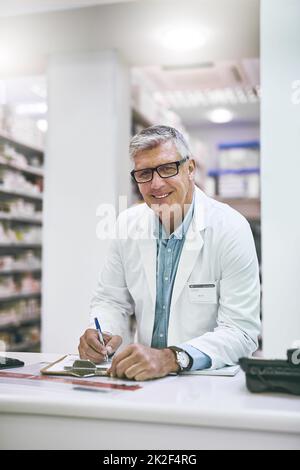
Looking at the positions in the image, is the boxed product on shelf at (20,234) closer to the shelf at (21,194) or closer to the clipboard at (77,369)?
the shelf at (21,194)

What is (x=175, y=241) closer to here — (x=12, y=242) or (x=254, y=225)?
(x=254, y=225)

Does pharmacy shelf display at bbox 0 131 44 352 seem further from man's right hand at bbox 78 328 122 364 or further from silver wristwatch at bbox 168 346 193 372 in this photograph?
silver wristwatch at bbox 168 346 193 372

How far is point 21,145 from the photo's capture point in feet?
22.4

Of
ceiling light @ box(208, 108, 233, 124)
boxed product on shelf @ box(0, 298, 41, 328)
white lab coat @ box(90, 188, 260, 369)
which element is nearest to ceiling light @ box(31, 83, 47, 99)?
boxed product on shelf @ box(0, 298, 41, 328)

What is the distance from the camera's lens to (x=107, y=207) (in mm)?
3855

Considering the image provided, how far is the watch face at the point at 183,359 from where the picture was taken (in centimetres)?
172

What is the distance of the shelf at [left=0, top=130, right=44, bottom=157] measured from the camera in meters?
6.22

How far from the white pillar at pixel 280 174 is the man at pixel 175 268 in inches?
27.1

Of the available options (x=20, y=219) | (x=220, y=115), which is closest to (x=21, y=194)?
(x=20, y=219)

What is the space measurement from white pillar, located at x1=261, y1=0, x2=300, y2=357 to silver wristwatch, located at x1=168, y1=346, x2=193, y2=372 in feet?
4.29

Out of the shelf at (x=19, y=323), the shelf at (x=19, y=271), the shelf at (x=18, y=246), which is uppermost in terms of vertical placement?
the shelf at (x=18, y=246)

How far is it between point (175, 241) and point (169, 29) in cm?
189
